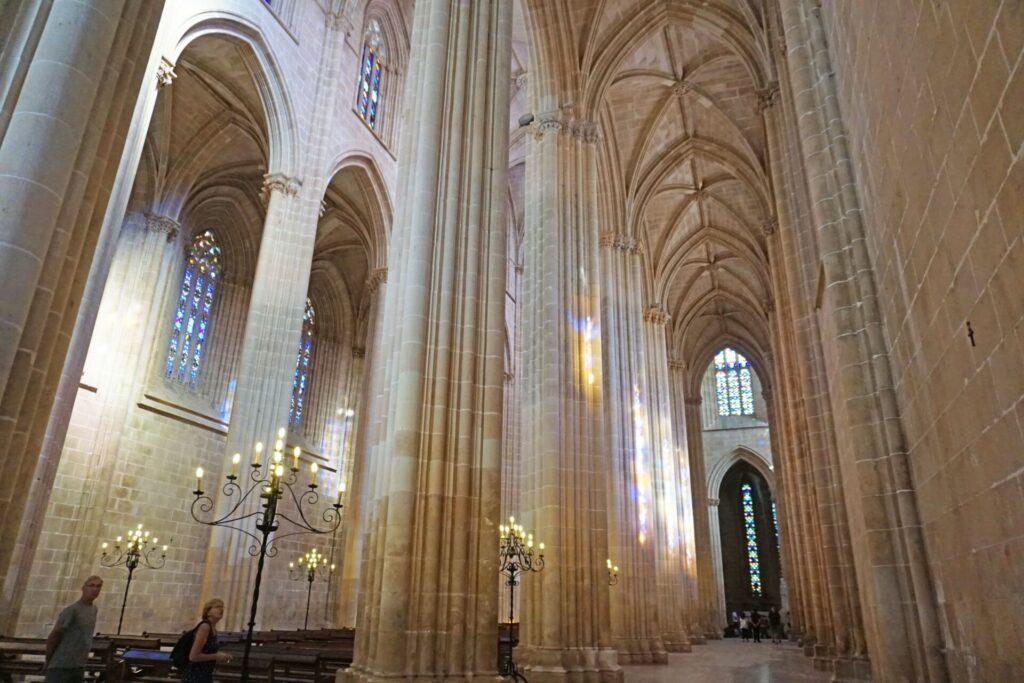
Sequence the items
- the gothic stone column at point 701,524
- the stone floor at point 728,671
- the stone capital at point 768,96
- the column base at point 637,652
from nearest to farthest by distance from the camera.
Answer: the stone floor at point 728,671 < the stone capital at point 768,96 < the column base at point 637,652 < the gothic stone column at point 701,524

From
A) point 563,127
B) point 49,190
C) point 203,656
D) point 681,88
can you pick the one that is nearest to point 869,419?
point 203,656

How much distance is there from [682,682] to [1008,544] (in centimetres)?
836

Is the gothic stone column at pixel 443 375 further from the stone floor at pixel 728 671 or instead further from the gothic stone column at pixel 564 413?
the stone floor at pixel 728 671

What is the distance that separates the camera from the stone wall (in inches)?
123

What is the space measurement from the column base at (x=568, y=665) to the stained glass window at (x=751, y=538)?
31.4 metres

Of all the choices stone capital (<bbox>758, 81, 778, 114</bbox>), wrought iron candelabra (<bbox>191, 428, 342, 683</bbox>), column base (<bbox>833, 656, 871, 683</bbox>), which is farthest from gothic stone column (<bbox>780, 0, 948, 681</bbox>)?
stone capital (<bbox>758, 81, 778, 114</bbox>)

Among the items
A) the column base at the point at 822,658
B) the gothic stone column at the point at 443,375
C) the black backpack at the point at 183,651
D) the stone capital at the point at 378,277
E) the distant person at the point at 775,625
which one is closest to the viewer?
the black backpack at the point at 183,651

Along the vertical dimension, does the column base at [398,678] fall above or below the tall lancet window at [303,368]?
below

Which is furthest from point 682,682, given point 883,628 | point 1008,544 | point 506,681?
point 1008,544

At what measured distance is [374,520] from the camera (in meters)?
6.92

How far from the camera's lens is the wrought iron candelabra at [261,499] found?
6246 mm

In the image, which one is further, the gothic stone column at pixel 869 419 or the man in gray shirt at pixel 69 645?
the gothic stone column at pixel 869 419

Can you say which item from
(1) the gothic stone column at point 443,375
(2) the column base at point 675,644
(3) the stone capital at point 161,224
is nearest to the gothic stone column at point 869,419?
(1) the gothic stone column at point 443,375

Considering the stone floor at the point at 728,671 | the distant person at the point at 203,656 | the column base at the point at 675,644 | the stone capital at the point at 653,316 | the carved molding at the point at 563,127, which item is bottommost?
the stone floor at the point at 728,671
